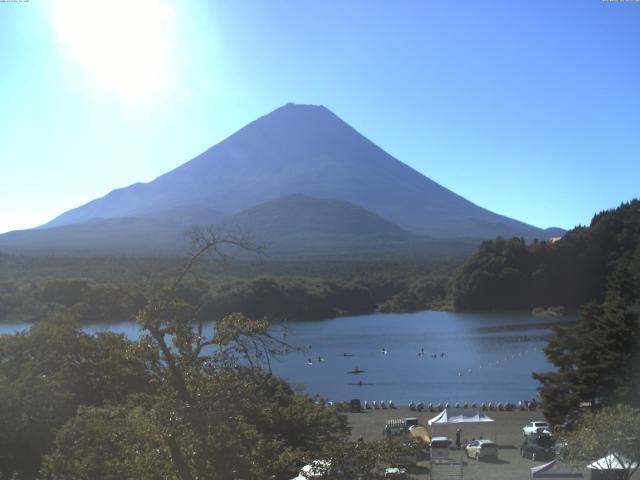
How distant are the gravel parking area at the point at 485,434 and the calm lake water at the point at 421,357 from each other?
2.05m

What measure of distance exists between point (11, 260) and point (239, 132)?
95.1 metres

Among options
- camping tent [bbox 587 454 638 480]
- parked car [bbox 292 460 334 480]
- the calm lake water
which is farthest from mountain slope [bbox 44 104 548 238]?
parked car [bbox 292 460 334 480]

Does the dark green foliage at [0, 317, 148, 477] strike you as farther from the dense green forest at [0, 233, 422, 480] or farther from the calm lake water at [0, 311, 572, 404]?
the calm lake water at [0, 311, 572, 404]

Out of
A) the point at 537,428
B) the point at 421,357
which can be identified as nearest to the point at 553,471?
the point at 537,428

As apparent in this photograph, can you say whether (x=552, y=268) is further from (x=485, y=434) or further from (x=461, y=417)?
(x=461, y=417)

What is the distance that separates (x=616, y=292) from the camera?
15539 millimetres

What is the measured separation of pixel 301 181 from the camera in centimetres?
13175

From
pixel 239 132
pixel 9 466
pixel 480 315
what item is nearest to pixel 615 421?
pixel 9 466

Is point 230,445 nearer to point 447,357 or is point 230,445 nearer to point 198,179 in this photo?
point 447,357

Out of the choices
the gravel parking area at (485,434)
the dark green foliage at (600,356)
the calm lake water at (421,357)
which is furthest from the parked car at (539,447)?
the calm lake water at (421,357)

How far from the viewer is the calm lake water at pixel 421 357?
25078mm

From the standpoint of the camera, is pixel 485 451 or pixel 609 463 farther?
pixel 485 451

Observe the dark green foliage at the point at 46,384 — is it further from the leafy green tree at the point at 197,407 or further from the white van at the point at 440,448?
the white van at the point at 440,448

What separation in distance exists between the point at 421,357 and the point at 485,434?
55.7 ft
